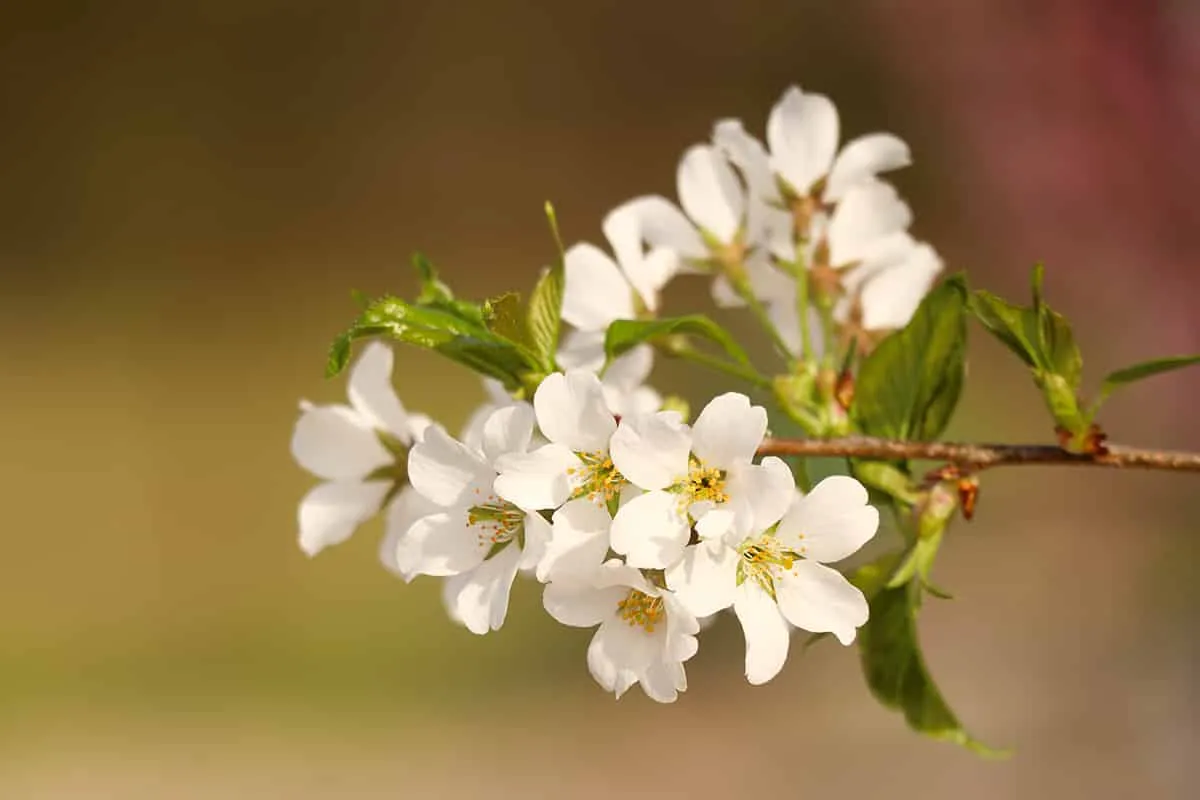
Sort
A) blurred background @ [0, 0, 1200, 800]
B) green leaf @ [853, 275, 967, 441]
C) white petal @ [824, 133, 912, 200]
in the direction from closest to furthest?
green leaf @ [853, 275, 967, 441] < white petal @ [824, 133, 912, 200] < blurred background @ [0, 0, 1200, 800]

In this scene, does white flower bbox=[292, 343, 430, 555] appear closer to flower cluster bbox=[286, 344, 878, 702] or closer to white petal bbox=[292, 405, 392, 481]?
white petal bbox=[292, 405, 392, 481]

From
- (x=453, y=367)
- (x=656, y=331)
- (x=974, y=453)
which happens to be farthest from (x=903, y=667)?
(x=453, y=367)

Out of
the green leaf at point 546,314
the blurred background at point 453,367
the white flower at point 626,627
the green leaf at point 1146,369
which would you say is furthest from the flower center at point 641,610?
the blurred background at point 453,367

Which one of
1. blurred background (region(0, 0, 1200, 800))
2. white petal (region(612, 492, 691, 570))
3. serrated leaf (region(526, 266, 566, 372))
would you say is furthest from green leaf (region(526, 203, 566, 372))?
blurred background (region(0, 0, 1200, 800))

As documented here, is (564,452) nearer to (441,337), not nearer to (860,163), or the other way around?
(441,337)

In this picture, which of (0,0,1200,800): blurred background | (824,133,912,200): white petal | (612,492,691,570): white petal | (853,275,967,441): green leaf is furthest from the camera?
(0,0,1200,800): blurred background

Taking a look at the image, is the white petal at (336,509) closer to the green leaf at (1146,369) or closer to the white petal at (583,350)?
the white petal at (583,350)

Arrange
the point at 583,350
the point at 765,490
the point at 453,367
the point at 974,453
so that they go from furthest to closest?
the point at 453,367
the point at 583,350
the point at 974,453
the point at 765,490
